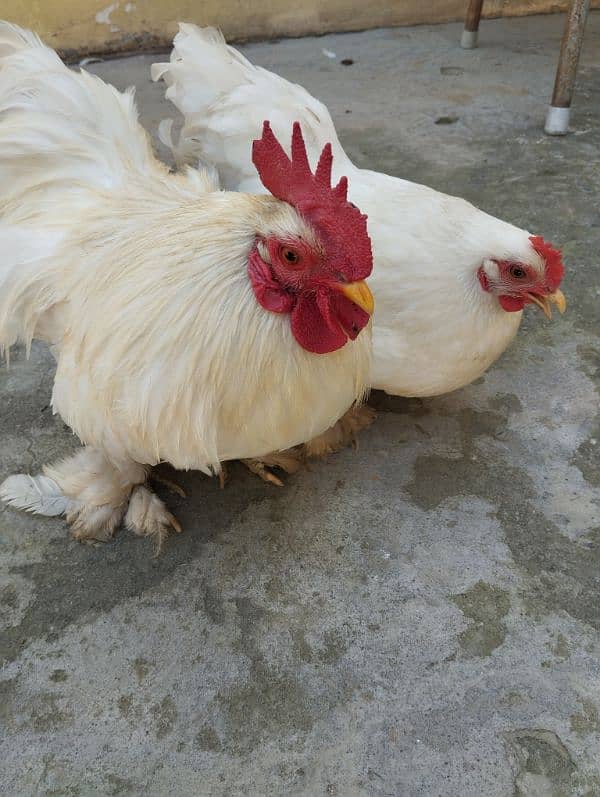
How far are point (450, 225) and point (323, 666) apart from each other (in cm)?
171

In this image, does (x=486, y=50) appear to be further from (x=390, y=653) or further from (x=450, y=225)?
(x=390, y=653)

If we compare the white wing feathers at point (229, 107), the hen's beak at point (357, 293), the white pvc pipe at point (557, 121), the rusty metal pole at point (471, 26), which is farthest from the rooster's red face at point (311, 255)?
the rusty metal pole at point (471, 26)

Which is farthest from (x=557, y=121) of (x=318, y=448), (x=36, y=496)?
(x=36, y=496)

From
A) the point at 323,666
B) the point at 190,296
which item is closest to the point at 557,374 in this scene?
the point at 323,666

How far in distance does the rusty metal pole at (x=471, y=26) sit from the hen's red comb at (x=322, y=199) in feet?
20.1

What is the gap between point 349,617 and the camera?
2.24 metres

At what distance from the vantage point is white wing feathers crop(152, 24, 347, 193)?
294 cm

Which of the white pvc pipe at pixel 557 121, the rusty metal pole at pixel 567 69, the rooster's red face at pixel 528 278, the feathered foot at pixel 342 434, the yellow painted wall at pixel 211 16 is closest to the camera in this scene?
the rooster's red face at pixel 528 278

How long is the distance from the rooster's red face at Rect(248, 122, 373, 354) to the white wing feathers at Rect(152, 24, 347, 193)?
1.10 m

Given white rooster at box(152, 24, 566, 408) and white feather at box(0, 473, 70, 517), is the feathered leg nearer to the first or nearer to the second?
white rooster at box(152, 24, 566, 408)

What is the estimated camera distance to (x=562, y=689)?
202cm

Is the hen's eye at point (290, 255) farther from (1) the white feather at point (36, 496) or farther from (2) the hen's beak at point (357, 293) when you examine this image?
(1) the white feather at point (36, 496)

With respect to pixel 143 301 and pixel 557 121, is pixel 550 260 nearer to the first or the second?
pixel 143 301

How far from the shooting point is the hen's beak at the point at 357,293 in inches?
65.6
